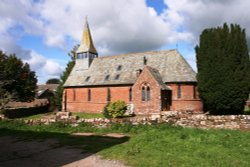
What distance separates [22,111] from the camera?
3622 centimetres

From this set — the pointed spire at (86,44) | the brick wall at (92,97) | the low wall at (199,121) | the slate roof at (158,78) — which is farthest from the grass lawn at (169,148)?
the pointed spire at (86,44)

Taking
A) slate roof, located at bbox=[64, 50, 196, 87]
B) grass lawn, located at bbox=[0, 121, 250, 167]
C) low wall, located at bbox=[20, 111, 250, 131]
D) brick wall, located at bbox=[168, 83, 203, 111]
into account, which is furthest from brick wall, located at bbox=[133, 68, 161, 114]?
grass lawn, located at bbox=[0, 121, 250, 167]

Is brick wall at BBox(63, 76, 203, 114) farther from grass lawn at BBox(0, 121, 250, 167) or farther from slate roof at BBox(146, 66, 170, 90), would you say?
grass lawn at BBox(0, 121, 250, 167)

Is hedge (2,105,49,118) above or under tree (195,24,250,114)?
under

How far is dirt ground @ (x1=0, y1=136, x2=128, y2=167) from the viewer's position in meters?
8.74

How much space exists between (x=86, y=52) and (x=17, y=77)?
12105mm

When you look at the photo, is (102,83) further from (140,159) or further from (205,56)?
(140,159)

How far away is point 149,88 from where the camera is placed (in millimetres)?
30328

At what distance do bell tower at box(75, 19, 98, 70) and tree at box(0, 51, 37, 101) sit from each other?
356 inches

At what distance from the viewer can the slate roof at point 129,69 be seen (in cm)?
3168

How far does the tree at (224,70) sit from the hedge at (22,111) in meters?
23.1

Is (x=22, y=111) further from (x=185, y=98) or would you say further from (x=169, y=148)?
(x=169, y=148)

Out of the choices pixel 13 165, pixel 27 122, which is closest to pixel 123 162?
pixel 13 165

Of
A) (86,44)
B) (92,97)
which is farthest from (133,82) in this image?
(86,44)
